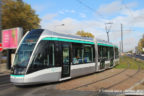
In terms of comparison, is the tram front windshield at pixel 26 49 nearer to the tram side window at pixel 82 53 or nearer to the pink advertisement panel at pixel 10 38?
the tram side window at pixel 82 53

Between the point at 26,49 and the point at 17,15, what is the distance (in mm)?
22198

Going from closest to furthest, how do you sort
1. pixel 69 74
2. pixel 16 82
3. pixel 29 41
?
1. pixel 16 82
2. pixel 29 41
3. pixel 69 74

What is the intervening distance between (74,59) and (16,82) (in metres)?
4.11

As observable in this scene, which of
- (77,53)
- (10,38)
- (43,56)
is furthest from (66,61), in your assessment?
(10,38)

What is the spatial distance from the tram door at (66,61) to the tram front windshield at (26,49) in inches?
77.5

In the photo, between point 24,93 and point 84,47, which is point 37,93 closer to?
point 24,93

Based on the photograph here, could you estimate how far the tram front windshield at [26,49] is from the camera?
8.11 meters

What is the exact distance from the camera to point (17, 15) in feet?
93.4

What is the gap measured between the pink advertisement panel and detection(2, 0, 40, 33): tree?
7.59 m

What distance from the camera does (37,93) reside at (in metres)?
7.32

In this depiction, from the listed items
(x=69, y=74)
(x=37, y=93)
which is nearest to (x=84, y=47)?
(x=69, y=74)

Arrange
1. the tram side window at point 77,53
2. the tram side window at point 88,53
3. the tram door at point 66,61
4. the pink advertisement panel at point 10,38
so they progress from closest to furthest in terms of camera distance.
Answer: the tram door at point 66,61, the tram side window at point 77,53, the tram side window at point 88,53, the pink advertisement panel at point 10,38

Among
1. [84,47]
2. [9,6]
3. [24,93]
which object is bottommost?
[24,93]

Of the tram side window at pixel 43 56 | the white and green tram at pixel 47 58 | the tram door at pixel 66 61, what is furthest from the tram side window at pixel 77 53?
the tram side window at pixel 43 56
